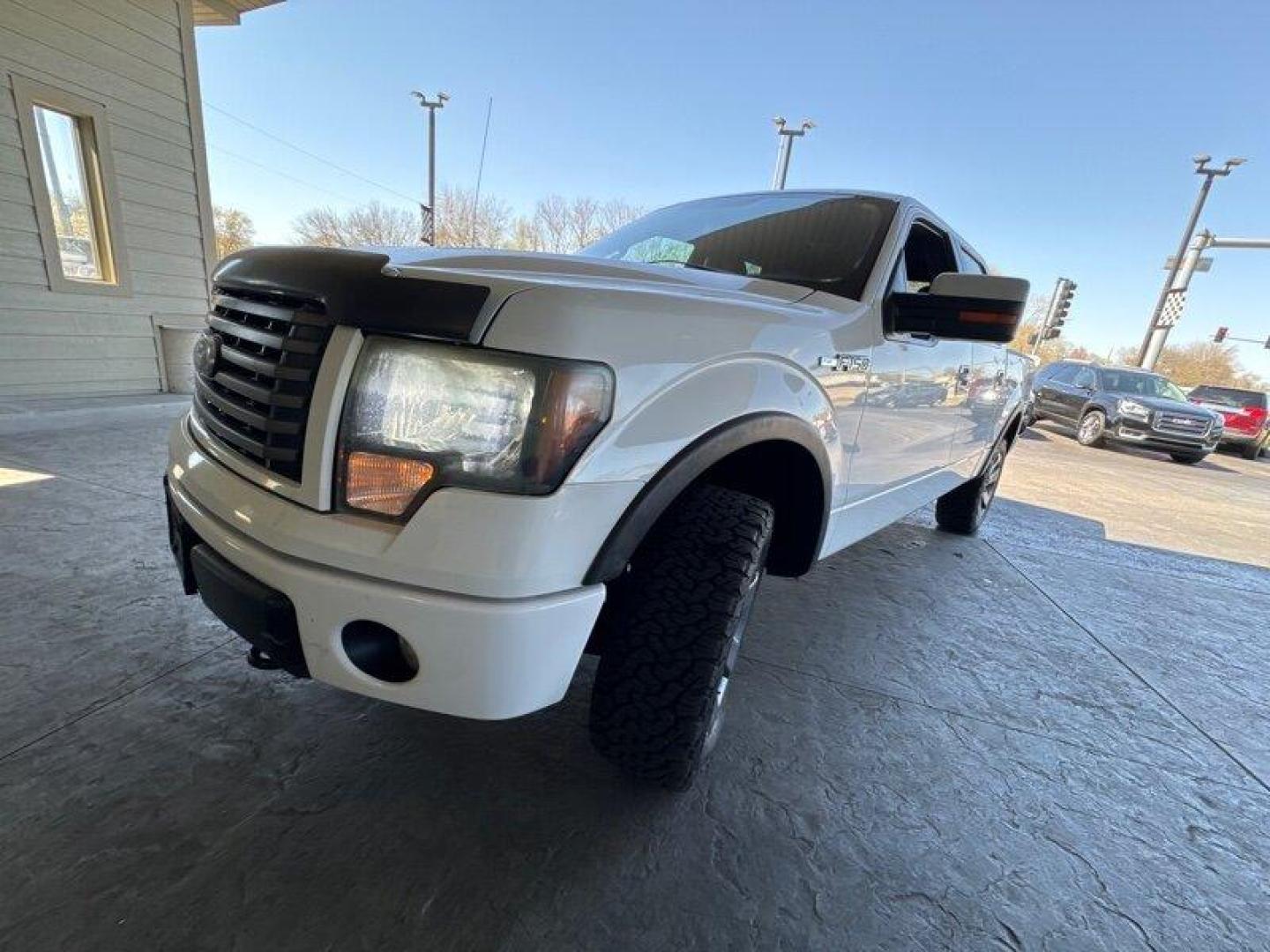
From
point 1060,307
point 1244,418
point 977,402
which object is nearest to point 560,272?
point 977,402

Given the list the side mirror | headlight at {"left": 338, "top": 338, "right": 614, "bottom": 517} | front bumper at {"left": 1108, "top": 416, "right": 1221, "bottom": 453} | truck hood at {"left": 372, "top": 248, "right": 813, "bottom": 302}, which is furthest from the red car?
headlight at {"left": 338, "top": 338, "right": 614, "bottom": 517}

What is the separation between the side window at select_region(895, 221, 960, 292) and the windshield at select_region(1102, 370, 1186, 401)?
1130cm

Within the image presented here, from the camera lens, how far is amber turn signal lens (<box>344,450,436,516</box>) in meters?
1.03

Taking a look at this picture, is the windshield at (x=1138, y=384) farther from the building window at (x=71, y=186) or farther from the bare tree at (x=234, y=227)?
the bare tree at (x=234, y=227)

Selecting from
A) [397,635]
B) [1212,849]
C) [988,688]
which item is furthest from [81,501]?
[1212,849]

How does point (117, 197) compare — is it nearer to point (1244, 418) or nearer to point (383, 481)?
point (383, 481)

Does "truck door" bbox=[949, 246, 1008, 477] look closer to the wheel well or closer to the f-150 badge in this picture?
the f-150 badge

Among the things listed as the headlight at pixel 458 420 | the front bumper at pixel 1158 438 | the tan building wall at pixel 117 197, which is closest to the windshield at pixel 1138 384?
the front bumper at pixel 1158 438

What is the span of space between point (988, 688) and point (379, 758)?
204 centimetres

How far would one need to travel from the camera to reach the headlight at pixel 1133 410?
10.4 metres

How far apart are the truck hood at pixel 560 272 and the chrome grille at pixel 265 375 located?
8.6 inches

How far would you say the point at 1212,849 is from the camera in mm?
1551

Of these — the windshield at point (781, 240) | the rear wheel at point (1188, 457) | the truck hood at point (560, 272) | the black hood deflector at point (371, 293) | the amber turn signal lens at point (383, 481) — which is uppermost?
the windshield at point (781, 240)

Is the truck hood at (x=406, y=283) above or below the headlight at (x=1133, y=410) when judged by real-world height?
above
